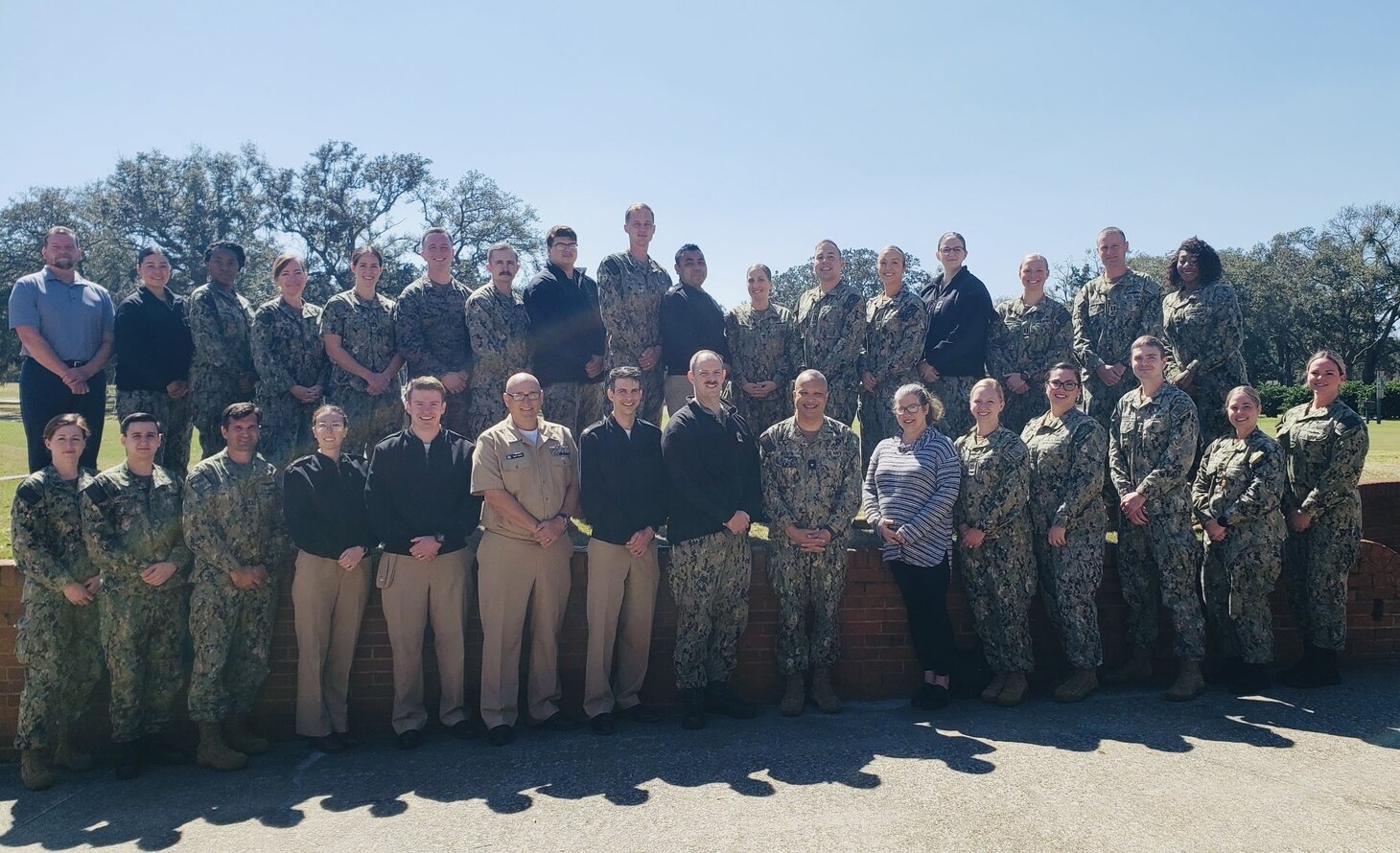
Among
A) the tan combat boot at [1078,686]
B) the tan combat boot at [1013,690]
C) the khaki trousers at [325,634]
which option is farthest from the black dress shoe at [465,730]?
the tan combat boot at [1078,686]

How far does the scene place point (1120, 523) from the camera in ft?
20.0

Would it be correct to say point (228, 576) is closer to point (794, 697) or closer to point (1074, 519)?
point (794, 697)

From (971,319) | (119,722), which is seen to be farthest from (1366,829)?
(119,722)

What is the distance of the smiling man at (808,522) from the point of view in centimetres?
566

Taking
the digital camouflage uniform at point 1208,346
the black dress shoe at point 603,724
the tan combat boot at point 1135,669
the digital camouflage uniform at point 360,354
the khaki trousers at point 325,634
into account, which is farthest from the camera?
the digital camouflage uniform at point 360,354

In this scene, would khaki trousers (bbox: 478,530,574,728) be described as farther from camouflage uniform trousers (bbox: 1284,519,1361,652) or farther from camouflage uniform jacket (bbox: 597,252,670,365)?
camouflage uniform trousers (bbox: 1284,519,1361,652)

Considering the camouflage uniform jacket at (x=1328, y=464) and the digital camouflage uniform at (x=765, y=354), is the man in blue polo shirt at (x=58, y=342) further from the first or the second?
the camouflage uniform jacket at (x=1328, y=464)

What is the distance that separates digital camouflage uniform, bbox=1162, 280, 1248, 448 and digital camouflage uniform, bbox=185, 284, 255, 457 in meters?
7.16

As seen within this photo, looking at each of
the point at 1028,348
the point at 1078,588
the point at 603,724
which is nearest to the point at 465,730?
the point at 603,724

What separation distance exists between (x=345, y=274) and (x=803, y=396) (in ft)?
Answer: 151

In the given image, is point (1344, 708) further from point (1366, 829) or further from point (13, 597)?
point (13, 597)

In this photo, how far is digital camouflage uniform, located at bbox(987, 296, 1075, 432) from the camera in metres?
6.95

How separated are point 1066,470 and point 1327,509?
1.89 meters

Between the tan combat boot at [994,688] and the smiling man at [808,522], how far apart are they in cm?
98
